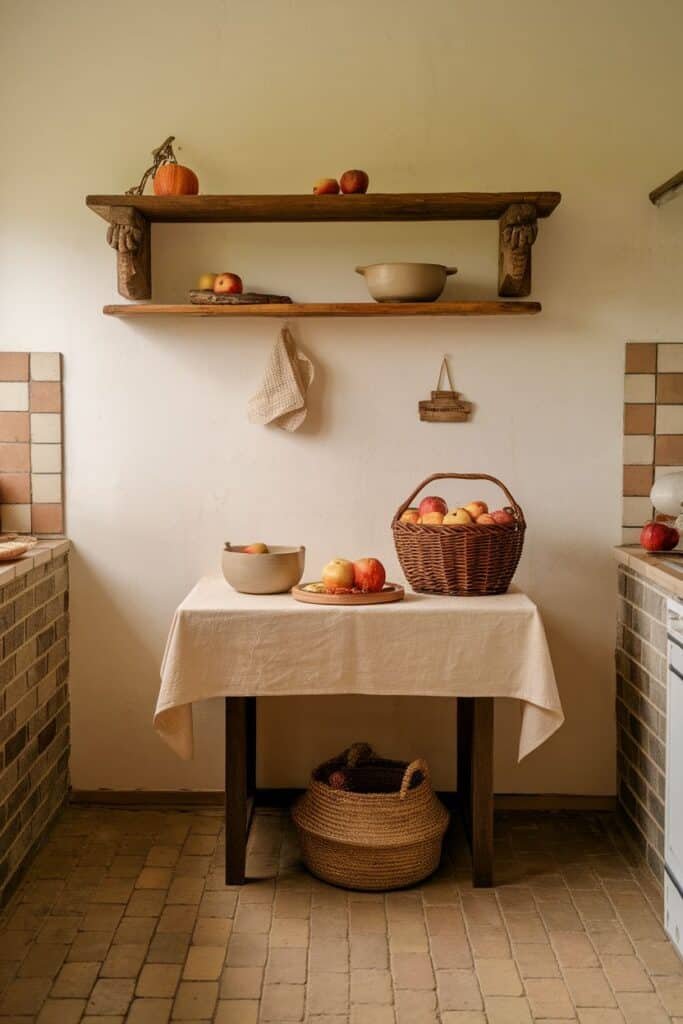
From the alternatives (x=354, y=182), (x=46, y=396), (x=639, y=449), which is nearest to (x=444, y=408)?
(x=639, y=449)

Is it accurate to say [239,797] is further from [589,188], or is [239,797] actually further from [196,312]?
[589,188]

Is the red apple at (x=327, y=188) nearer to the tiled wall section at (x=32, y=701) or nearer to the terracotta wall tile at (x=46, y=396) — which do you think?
the terracotta wall tile at (x=46, y=396)

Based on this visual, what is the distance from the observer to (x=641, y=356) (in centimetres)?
347

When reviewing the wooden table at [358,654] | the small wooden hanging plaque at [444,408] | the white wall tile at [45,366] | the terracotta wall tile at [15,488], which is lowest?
the wooden table at [358,654]

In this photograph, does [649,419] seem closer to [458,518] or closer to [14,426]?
[458,518]

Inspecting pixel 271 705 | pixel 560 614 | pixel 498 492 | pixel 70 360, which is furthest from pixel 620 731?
pixel 70 360

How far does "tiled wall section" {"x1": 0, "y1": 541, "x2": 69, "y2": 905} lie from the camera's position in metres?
2.91

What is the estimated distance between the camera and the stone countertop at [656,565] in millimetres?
2807

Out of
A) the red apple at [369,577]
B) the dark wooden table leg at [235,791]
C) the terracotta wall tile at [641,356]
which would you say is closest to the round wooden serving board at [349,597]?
the red apple at [369,577]

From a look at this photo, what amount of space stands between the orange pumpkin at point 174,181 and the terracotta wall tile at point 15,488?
1.04 metres

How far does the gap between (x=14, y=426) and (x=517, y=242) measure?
5.69 feet

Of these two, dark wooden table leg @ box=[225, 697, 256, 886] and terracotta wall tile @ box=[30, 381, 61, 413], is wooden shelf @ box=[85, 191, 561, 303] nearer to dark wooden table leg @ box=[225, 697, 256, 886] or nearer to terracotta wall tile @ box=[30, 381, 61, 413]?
terracotta wall tile @ box=[30, 381, 61, 413]

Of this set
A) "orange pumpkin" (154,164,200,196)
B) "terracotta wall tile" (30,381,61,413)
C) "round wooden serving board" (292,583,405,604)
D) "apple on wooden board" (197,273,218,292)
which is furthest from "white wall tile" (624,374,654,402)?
"terracotta wall tile" (30,381,61,413)

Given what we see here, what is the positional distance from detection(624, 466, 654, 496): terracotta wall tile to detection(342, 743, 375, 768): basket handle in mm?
1193
